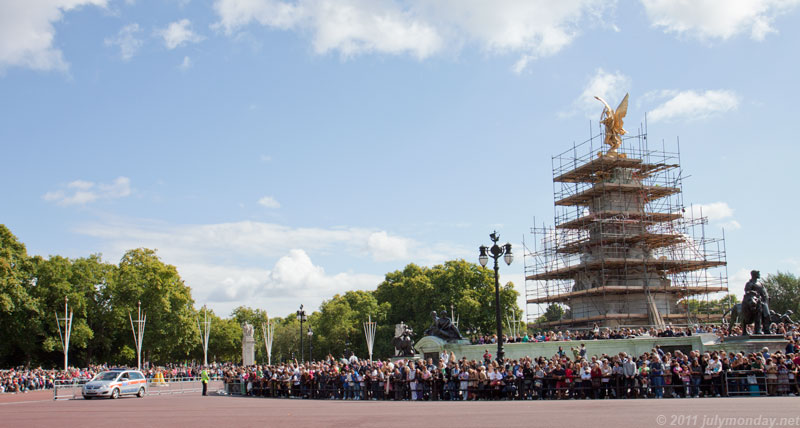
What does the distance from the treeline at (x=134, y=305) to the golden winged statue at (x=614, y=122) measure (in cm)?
2058

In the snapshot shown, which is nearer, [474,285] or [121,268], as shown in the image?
[121,268]

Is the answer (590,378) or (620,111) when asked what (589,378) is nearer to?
(590,378)

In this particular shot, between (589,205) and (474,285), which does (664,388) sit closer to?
(589,205)

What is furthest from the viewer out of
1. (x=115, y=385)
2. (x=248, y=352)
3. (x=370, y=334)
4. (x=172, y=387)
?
(x=370, y=334)

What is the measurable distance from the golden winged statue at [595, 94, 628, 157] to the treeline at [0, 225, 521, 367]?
20584 mm

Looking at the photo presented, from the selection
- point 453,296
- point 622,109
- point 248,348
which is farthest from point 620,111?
point 248,348

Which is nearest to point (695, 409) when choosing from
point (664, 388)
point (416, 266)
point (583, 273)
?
point (664, 388)

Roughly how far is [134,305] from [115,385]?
37805mm

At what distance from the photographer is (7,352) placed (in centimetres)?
6194

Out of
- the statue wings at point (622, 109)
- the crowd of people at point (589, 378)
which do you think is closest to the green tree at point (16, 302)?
the crowd of people at point (589, 378)

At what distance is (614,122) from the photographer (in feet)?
188

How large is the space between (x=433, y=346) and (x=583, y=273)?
24684mm

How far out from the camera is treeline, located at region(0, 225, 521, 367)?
60.7 meters

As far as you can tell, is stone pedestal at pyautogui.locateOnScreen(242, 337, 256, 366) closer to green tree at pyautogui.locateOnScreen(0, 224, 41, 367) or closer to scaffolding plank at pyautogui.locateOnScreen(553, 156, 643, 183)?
green tree at pyautogui.locateOnScreen(0, 224, 41, 367)
